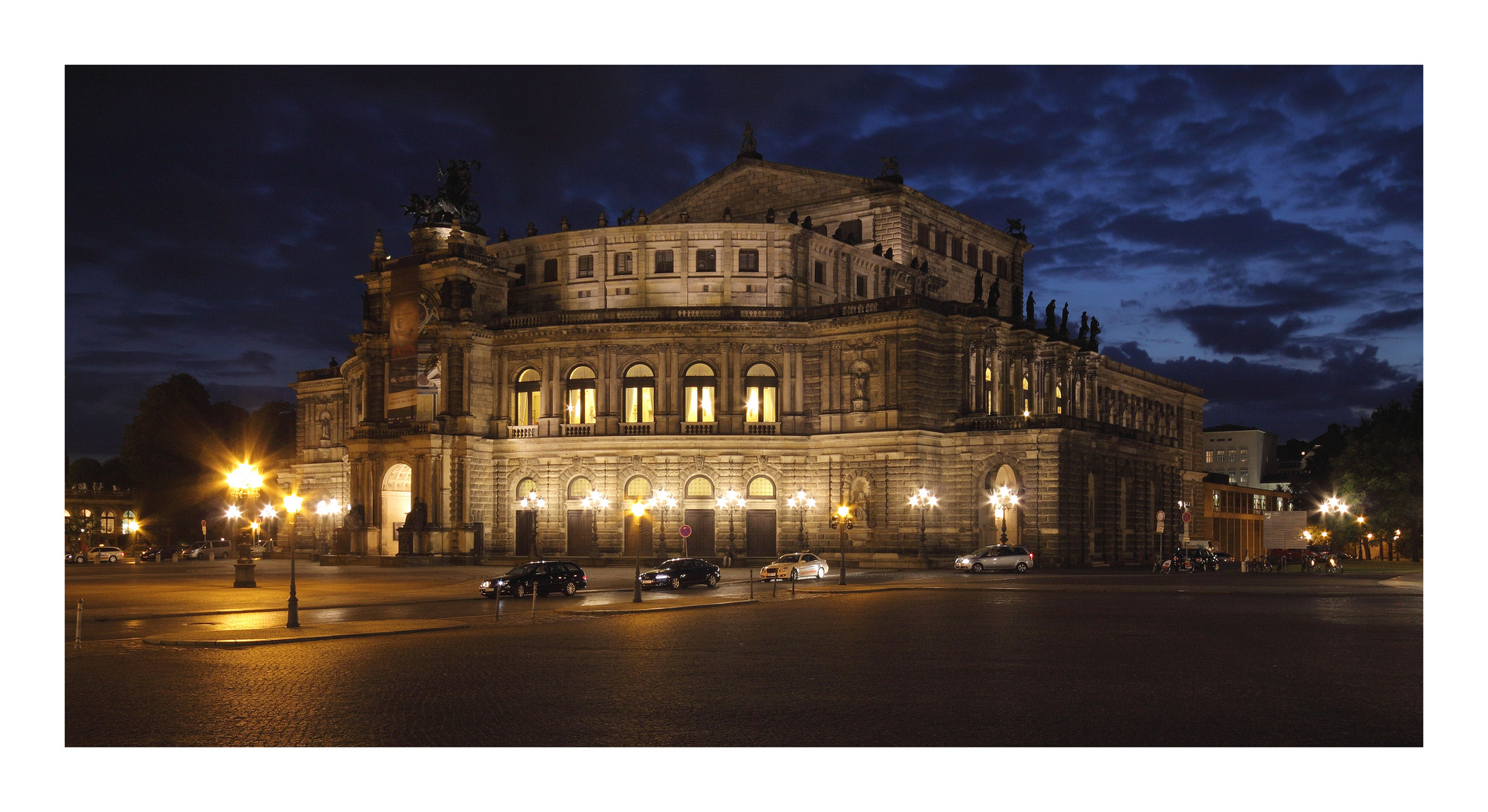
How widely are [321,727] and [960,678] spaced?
9342 millimetres

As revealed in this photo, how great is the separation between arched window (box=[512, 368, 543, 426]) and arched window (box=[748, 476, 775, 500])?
14.2 metres

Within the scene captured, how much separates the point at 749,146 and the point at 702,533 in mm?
31204

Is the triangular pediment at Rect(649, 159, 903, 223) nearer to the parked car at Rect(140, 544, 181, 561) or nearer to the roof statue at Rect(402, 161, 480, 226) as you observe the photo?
the roof statue at Rect(402, 161, 480, 226)

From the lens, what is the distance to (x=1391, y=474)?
8169cm

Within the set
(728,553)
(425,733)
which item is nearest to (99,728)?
(425,733)

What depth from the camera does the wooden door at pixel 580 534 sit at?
7722cm

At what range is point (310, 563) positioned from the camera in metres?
88.2

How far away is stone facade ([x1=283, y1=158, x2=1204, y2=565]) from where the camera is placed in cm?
7488

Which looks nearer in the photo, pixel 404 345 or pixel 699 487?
pixel 699 487

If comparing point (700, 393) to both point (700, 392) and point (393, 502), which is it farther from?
point (393, 502)

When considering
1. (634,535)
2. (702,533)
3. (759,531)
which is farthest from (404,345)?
(759,531)

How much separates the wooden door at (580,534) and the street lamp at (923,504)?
19.0m

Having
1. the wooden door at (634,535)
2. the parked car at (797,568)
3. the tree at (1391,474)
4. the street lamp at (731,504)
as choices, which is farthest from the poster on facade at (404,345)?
the tree at (1391,474)

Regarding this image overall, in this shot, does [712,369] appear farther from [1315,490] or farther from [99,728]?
[1315,490]
